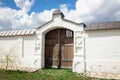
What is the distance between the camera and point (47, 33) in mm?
11203

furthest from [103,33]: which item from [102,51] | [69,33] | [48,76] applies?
[48,76]

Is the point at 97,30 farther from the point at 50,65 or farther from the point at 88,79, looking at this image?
the point at 50,65

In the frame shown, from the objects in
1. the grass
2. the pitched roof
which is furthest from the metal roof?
the grass

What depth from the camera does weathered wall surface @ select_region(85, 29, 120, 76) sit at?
841cm

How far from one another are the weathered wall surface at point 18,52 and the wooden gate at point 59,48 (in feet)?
2.99

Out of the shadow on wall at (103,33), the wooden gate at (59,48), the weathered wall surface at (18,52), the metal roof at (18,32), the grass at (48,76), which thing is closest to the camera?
the grass at (48,76)

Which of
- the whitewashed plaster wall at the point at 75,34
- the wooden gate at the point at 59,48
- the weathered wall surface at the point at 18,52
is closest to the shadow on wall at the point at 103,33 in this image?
the whitewashed plaster wall at the point at 75,34

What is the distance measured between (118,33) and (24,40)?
650 cm

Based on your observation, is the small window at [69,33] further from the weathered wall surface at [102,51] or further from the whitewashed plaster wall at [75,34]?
the weathered wall surface at [102,51]

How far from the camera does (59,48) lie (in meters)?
10.6

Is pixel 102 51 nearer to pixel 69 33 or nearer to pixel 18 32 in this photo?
pixel 69 33

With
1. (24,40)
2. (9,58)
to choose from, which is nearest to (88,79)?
(24,40)

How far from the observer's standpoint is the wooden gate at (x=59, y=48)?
10.3 m

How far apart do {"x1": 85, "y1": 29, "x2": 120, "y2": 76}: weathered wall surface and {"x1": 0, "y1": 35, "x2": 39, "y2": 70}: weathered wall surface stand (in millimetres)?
3776
